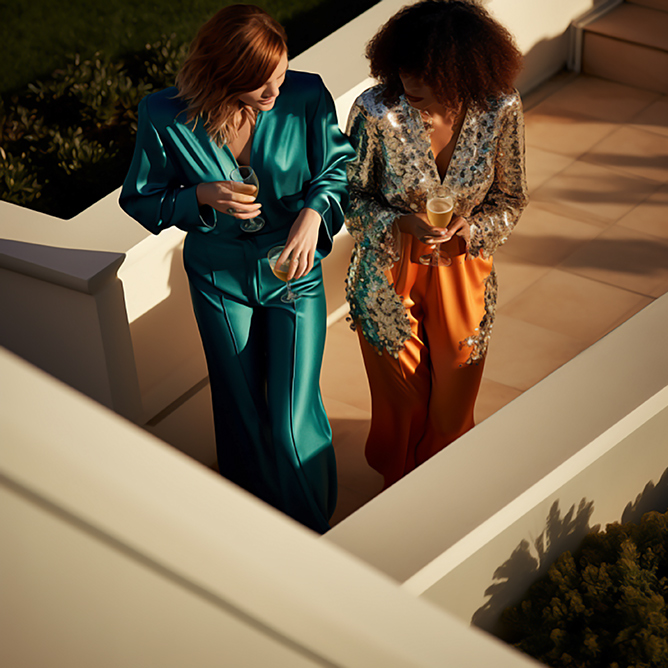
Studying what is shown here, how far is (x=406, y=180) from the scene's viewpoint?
112 inches

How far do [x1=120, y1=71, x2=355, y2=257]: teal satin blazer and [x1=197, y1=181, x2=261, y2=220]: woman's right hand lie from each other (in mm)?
81

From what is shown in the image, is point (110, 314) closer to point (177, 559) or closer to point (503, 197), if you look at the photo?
point (503, 197)

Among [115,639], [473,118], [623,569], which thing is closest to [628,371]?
[623,569]

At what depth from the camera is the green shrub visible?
2307 millimetres

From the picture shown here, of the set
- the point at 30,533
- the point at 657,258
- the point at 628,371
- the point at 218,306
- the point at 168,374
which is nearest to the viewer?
the point at 30,533

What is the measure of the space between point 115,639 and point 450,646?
24.6 inches

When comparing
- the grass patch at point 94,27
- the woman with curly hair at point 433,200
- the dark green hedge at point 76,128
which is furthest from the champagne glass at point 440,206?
the grass patch at point 94,27

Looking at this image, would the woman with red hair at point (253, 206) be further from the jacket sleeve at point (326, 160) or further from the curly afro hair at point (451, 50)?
the curly afro hair at point (451, 50)

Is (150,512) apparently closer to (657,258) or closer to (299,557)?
(299,557)

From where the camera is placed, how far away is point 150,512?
5.04 feet

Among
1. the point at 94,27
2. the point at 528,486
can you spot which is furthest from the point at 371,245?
the point at 94,27

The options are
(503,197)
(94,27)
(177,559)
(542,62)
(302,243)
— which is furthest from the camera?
(542,62)

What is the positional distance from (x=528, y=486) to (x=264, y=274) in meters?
1.05

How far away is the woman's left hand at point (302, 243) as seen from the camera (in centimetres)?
268
